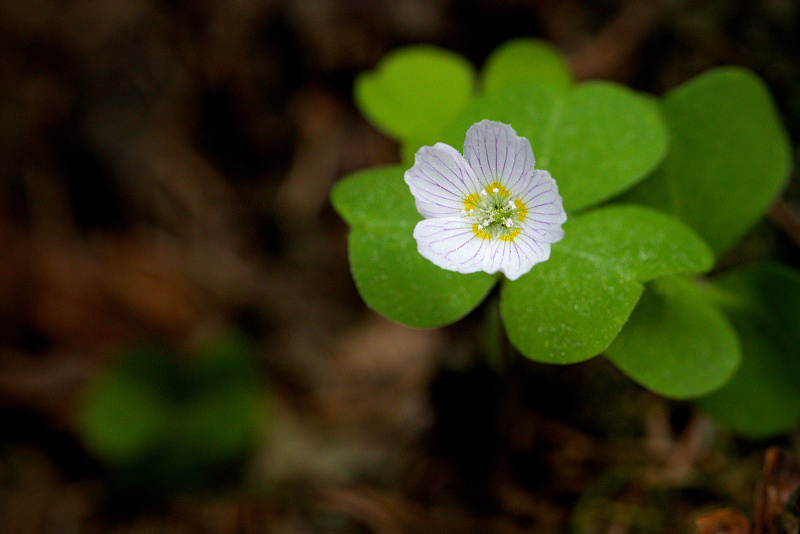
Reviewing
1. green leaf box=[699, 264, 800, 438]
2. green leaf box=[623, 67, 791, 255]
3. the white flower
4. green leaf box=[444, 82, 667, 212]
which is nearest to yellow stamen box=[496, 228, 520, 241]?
the white flower

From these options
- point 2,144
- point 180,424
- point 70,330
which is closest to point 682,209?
point 180,424

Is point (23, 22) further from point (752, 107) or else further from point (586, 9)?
point (752, 107)

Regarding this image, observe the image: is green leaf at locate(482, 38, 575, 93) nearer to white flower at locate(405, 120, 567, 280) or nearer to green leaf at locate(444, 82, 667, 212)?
green leaf at locate(444, 82, 667, 212)

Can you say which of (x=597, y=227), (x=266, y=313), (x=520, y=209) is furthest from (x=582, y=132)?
(x=266, y=313)

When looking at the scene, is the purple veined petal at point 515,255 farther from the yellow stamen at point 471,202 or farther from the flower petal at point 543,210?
the yellow stamen at point 471,202

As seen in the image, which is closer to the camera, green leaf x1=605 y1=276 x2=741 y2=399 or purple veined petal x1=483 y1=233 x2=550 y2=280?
purple veined petal x1=483 y1=233 x2=550 y2=280
